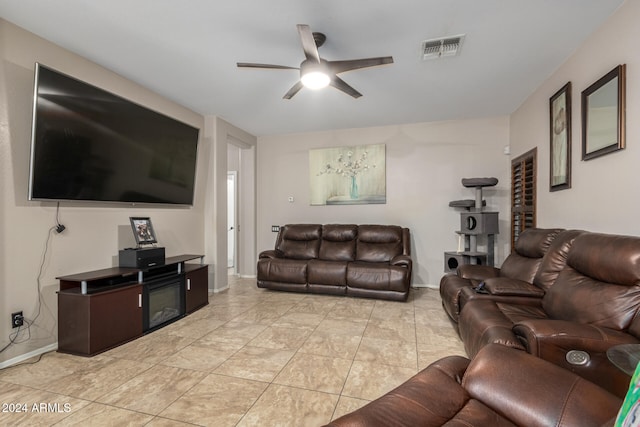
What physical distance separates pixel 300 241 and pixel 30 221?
3.13 m

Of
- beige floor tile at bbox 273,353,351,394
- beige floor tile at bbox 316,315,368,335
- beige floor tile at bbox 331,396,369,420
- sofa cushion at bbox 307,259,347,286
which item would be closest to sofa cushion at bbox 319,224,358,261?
sofa cushion at bbox 307,259,347,286

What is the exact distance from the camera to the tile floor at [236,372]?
1646mm

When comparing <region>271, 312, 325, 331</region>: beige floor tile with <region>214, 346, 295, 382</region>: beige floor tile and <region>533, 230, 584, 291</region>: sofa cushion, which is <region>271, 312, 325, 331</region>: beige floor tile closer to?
<region>214, 346, 295, 382</region>: beige floor tile

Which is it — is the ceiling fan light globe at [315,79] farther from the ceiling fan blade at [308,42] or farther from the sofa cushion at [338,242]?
the sofa cushion at [338,242]

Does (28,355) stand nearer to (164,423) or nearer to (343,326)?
(164,423)

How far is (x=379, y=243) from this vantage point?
4.31 meters

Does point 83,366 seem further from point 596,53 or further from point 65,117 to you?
point 596,53

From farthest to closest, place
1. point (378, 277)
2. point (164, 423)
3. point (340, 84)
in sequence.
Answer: point (378, 277) → point (340, 84) → point (164, 423)

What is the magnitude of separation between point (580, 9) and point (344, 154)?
321cm

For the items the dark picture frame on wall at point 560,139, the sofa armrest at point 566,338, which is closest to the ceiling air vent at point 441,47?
the dark picture frame on wall at point 560,139

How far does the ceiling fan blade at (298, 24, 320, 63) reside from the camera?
1.82 m

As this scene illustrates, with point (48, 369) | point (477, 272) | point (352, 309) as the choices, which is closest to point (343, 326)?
point (352, 309)

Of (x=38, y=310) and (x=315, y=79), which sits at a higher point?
(x=315, y=79)

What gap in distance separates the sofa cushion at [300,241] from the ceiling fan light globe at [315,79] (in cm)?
260
